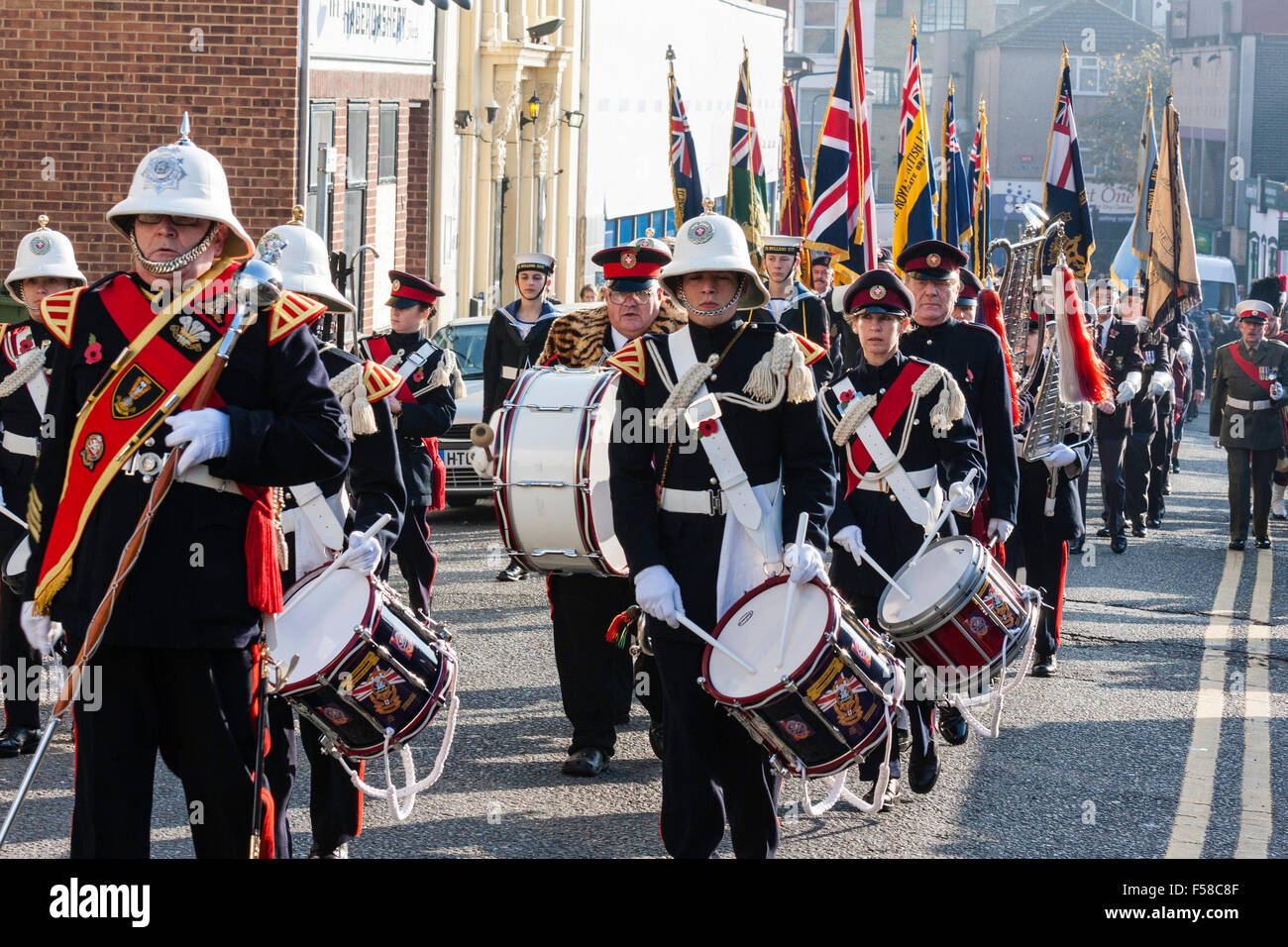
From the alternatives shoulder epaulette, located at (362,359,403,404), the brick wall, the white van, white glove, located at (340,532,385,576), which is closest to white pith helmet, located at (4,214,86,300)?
shoulder epaulette, located at (362,359,403,404)

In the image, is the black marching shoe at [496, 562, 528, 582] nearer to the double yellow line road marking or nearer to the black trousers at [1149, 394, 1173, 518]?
the double yellow line road marking

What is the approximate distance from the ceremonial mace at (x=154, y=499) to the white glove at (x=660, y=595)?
1382 millimetres

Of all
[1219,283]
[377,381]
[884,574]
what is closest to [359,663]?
[377,381]

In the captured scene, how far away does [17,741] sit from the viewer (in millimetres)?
7754

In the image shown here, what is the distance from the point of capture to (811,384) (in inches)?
236

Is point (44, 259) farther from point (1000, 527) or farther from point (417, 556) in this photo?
point (1000, 527)

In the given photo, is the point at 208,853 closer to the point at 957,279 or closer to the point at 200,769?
the point at 200,769

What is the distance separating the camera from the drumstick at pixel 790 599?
564cm

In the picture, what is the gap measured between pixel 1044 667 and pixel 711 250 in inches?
187

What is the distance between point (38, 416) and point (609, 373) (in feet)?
7.35

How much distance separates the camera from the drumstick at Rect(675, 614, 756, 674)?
5641 millimetres

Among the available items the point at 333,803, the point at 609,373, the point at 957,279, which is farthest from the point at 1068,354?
the point at 333,803

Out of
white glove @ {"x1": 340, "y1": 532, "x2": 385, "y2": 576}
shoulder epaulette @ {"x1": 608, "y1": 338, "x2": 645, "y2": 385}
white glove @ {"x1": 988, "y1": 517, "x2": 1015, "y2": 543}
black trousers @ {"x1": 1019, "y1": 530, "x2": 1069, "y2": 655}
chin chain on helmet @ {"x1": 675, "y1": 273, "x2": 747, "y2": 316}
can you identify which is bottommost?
black trousers @ {"x1": 1019, "y1": 530, "x2": 1069, "y2": 655}

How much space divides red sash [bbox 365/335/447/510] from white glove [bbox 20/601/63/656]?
3494mm
